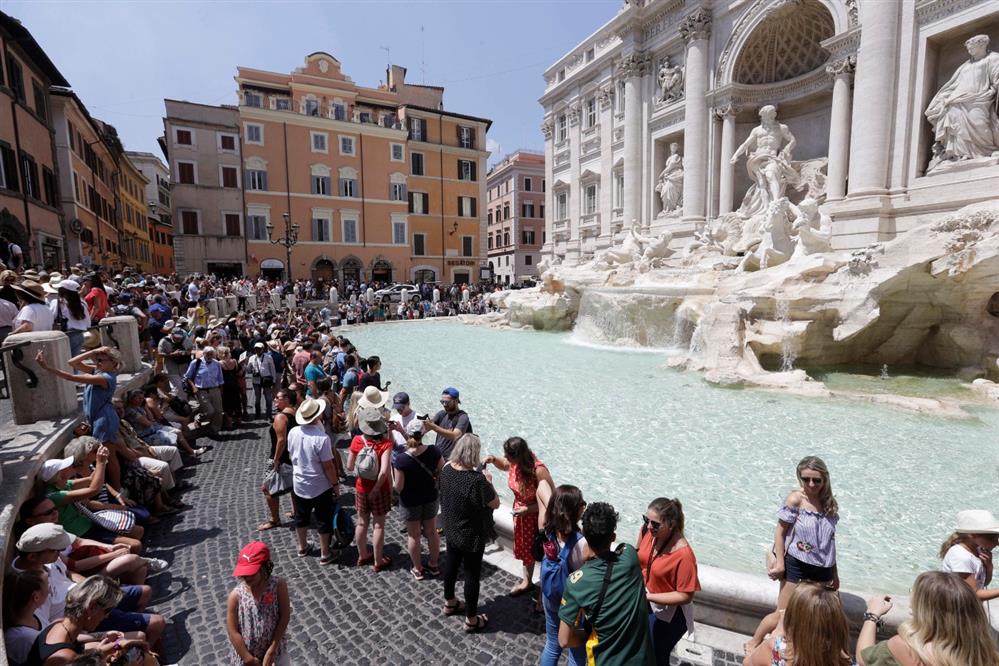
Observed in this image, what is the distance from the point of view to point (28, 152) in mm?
16641

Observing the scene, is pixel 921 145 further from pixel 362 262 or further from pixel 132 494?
pixel 362 262

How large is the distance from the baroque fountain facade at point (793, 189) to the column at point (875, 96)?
44 mm

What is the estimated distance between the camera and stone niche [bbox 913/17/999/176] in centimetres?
1240

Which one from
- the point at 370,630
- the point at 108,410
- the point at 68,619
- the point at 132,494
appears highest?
the point at 108,410

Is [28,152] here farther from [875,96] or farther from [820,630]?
[875,96]

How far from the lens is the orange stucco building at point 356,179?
29438 mm

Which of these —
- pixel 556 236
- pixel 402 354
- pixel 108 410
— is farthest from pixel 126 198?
pixel 108 410

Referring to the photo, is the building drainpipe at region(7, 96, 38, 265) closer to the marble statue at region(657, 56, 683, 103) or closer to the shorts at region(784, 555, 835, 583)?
the shorts at region(784, 555, 835, 583)

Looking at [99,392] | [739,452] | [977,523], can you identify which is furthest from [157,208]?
[977,523]

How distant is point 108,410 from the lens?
14.2ft

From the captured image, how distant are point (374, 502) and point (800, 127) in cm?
2009

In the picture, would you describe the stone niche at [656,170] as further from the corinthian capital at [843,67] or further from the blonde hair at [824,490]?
the blonde hair at [824,490]

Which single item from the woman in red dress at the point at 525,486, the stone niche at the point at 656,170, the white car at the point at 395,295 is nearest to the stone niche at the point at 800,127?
the stone niche at the point at 656,170

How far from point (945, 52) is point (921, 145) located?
2376mm
